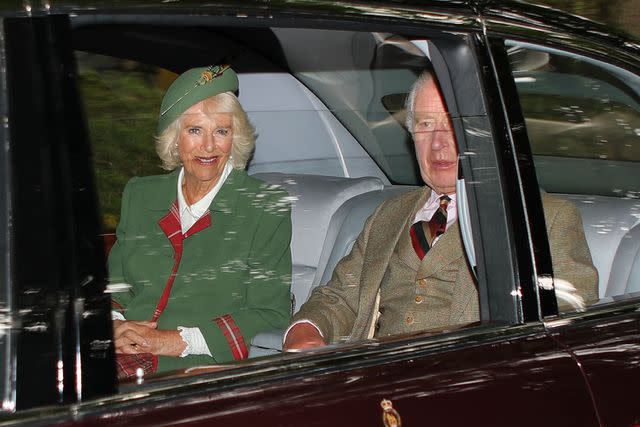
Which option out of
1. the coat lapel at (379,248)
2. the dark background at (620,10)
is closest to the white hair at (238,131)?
the coat lapel at (379,248)

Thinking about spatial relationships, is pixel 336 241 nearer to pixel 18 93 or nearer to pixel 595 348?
pixel 595 348

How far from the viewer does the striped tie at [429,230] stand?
2.96 meters

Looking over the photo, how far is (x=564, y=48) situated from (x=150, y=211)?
910mm

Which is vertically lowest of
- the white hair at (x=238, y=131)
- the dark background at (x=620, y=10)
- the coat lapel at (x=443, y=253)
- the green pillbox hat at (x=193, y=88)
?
the coat lapel at (x=443, y=253)

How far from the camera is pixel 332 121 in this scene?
2971 mm

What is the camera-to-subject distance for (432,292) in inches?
109

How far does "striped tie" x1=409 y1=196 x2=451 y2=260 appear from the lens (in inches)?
117

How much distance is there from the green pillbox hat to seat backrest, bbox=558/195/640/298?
89 cm

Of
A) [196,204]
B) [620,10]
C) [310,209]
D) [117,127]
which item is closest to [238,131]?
[196,204]

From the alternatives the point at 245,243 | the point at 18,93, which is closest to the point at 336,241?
the point at 245,243

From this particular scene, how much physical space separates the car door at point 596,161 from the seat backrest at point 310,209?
695 mm

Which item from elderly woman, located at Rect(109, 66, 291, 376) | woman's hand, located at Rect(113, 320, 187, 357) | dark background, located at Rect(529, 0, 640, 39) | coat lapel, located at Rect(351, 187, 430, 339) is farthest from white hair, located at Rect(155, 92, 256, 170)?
dark background, located at Rect(529, 0, 640, 39)

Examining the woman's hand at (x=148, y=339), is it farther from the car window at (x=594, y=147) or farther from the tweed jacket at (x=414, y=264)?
the car window at (x=594, y=147)

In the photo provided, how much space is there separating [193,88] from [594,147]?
0.94 m
